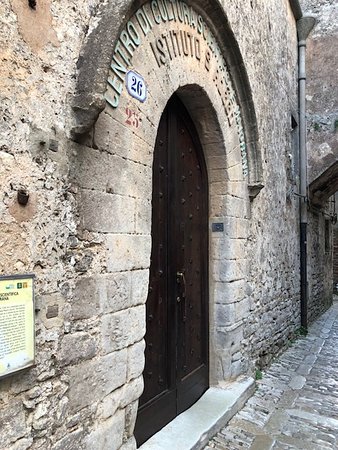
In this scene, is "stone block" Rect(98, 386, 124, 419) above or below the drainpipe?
below

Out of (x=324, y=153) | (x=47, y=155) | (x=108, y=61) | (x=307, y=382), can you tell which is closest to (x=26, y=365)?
(x=47, y=155)

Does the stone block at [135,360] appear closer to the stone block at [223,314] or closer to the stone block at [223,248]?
the stone block at [223,314]

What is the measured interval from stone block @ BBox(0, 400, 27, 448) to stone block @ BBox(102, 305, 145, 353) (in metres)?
0.53

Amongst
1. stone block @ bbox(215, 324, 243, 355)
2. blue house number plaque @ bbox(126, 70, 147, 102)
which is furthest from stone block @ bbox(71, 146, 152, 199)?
stone block @ bbox(215, 324, 243, 355)

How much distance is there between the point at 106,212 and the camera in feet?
6.80

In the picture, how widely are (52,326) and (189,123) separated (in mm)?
2371

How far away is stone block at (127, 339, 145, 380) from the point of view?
227 centimetres

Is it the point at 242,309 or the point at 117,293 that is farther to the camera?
the point at 242,309

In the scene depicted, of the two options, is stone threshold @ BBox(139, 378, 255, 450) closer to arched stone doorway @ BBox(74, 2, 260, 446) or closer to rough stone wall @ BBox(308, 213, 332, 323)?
arched stone doorway @ BBox(74, 2, 260, 446)

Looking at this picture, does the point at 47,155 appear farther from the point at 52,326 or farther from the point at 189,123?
the point at 189,123

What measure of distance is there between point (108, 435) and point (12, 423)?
26.2 inches

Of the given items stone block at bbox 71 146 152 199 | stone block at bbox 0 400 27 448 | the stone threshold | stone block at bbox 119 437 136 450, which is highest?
stone block at bbox 71 146 152 199

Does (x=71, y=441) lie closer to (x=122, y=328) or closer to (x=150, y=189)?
(x=122, y=328)

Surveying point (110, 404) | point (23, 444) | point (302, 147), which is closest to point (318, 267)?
point (302, 147)
